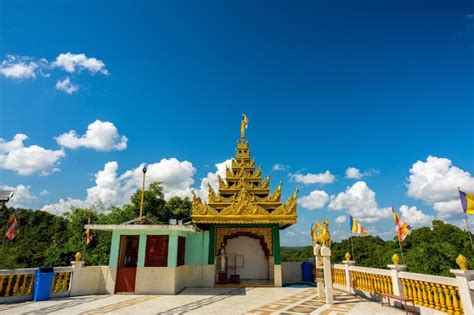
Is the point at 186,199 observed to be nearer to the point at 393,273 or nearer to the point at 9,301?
the point at 9,301

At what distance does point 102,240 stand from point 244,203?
43.5 ft

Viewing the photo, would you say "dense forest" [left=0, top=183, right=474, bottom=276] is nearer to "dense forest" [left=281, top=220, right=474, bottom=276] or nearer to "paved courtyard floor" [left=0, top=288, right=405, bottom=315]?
"dense forest" [left=281, top=220, right=474, bottom=276]

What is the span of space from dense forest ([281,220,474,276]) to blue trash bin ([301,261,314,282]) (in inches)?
329

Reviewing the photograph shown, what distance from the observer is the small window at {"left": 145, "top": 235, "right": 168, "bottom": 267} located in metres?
10.3

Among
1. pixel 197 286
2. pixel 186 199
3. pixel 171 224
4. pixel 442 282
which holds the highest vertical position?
A: pixel 186 199

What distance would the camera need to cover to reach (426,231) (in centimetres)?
3128

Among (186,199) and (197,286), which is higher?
(186,199)

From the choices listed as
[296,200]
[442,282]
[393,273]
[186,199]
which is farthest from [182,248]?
[186,199]

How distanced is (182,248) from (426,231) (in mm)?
31019

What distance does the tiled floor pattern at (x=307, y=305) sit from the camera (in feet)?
23.2

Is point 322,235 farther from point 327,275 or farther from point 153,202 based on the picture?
point 153,202

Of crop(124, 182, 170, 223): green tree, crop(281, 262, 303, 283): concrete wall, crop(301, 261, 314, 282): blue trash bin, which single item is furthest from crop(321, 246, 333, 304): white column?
crop(124, 182, 170, 223): green tree

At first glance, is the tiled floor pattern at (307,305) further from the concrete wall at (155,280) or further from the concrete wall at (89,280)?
the concrete wall at (89,280)

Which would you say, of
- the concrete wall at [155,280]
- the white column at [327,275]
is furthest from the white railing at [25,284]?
the white column at [327,275]
